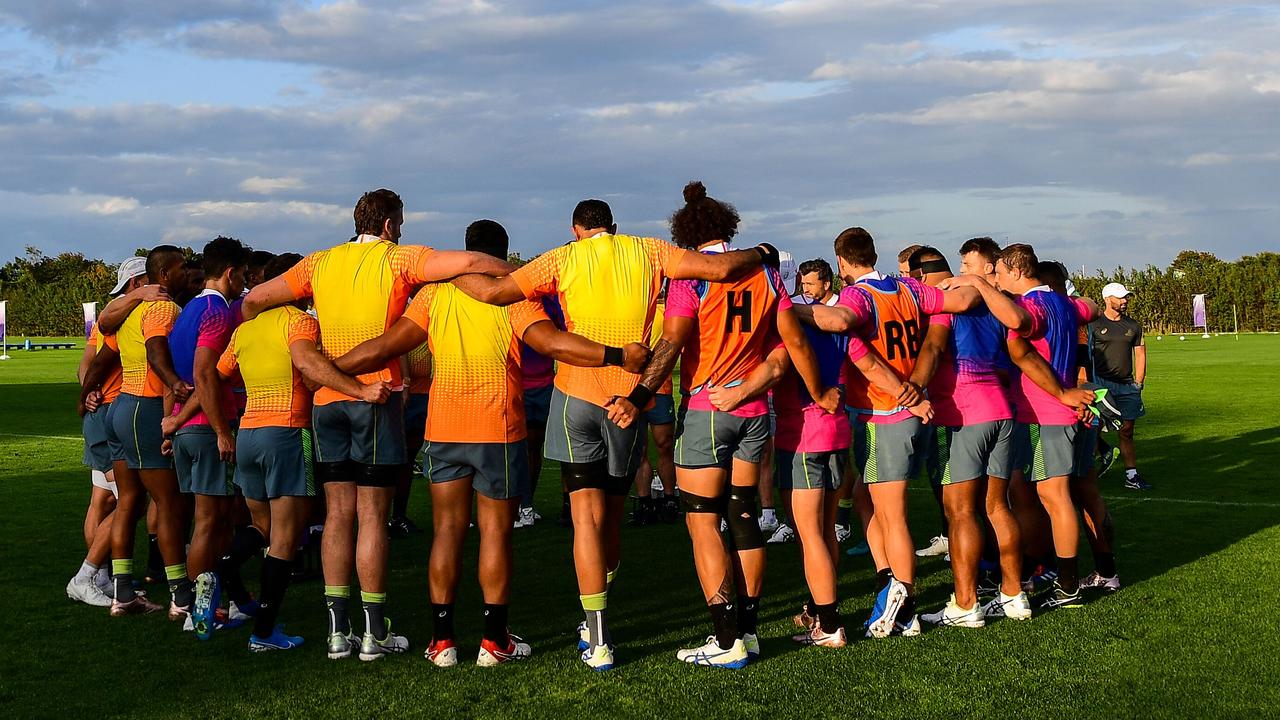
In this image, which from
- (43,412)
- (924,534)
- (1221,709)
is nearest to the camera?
(1221,709)

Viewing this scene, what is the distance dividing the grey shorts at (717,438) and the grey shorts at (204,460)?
279cm

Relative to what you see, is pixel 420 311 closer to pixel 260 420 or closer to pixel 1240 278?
pixel 260 420

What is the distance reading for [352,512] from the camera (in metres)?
6.00

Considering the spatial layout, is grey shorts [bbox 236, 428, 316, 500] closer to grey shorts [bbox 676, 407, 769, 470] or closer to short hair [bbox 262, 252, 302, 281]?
short hair [bbox 262, 252, 302, 281]

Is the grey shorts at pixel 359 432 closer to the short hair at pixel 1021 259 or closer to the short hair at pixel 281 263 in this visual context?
the short hair at pixel 281 263

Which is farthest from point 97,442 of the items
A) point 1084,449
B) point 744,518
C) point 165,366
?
point 1084,449

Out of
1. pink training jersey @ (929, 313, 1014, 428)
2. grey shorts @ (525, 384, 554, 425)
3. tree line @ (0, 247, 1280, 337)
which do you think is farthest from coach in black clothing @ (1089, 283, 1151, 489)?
tree line @ (0, 247, 1280, 337)

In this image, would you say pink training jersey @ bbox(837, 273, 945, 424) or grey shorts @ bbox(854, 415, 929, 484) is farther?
grey shorts @ bbox(854, 415, 929, 484)

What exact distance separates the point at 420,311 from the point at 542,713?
6.76ft

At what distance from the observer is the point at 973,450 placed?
6426mm

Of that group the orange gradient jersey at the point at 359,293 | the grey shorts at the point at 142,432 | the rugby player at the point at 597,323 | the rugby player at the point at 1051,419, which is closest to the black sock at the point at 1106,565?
the rugby player at the point at 1051,419

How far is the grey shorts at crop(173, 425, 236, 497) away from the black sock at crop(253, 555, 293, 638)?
0.79m

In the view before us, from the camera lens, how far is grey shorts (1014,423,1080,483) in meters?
6.94

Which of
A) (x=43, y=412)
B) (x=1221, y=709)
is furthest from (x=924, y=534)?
(x=43, y=412)
